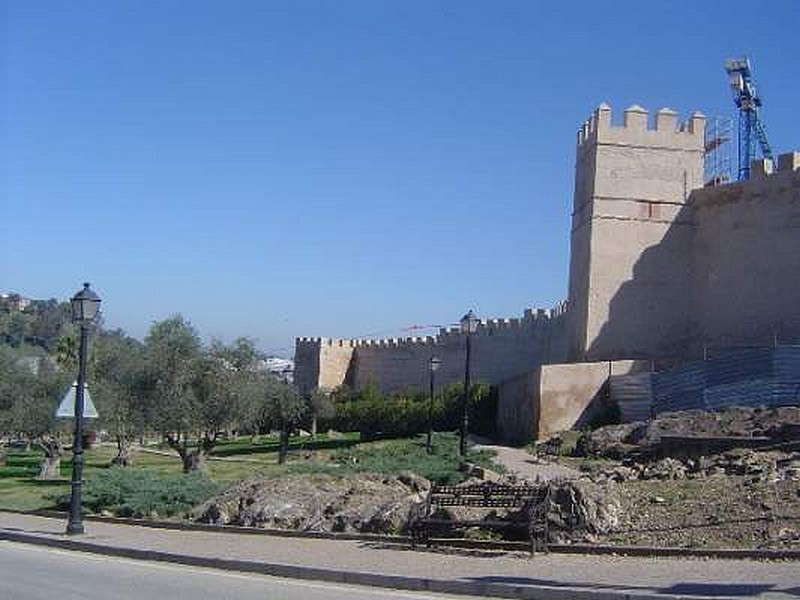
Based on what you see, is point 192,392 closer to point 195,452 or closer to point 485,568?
point 195,452

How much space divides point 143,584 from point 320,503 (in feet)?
16.7

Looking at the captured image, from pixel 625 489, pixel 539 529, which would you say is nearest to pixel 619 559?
pixel 539 529

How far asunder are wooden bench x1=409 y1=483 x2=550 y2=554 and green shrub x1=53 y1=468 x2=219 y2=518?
689 cm

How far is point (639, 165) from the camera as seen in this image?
45000 millimetres

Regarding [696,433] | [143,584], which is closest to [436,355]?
[696,433]

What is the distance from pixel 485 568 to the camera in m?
12.1

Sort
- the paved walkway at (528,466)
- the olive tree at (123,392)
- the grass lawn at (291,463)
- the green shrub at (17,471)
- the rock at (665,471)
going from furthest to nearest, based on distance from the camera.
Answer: the green shrub at (17,471), the olive tree at (123,392), the paved walkway at (528,466), the grass lawn at (291,463), the rock at (665,471)

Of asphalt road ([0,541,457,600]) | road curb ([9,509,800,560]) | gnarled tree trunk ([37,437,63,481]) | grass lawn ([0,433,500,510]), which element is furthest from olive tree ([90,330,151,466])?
asphalt road ([0,541,457,600])

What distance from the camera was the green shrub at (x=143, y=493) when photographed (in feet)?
66.7

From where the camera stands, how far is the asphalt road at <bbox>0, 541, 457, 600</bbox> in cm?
1138

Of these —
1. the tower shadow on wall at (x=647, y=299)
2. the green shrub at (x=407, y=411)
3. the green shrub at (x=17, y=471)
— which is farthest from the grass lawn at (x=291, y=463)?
the tower shadow on wall at (x=647, y=299)

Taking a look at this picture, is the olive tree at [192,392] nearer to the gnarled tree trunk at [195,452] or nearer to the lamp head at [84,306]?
the gnarled tree trunk at [195,452]

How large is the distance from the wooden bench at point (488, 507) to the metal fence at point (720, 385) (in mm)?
21343

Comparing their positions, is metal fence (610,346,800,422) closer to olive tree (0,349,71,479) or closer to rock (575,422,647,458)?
rock (575,422,647,458)
